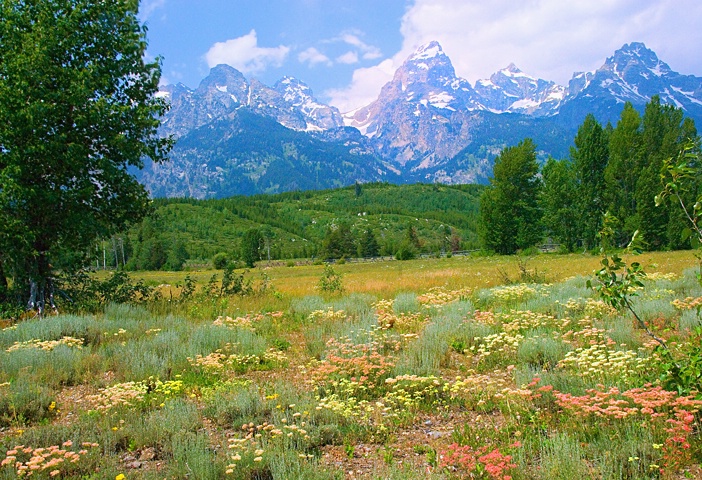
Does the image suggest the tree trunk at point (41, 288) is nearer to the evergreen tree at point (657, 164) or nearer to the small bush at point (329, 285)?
the small bush at point (329, 285)

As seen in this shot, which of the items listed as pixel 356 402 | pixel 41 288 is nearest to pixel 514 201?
pixel 41 288

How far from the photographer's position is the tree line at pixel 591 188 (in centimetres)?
4581

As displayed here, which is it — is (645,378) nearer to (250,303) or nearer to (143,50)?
(250,303)

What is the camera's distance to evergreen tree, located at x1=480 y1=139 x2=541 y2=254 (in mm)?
54844

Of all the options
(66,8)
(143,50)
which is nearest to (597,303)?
(143,50)

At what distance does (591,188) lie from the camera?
51750mm

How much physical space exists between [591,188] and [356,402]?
54421 millimetres

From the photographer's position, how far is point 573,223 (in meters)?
52.6

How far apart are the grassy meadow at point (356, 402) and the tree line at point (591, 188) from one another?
1649 inches

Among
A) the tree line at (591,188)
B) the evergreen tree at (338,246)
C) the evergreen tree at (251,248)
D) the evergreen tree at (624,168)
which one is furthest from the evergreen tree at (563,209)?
the evergreen tree at (251,248)

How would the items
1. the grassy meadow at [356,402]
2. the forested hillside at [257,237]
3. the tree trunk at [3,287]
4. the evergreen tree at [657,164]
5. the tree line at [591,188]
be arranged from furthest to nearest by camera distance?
the forested hillside at [257,237]
the tree line at [591,188]
the evergreen tree at [657,164]
the tree trunk at [3,287]
the grassy meadow at [356,402]

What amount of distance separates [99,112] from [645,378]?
13.4 meters

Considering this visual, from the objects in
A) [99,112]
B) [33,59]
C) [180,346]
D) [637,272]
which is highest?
[33,59]

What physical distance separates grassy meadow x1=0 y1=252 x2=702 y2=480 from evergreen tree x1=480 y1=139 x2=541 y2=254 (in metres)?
47.0
